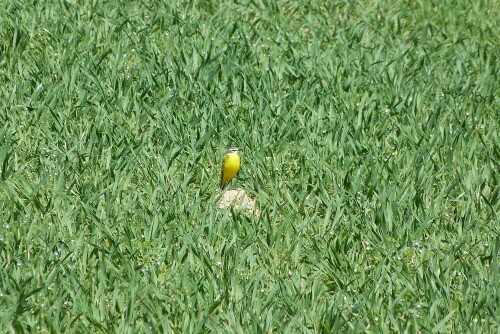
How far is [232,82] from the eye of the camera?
6688 millimetres

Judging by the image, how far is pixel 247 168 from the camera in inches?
A: 226

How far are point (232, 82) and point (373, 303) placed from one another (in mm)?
2832

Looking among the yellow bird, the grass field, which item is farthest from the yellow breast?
the grass field

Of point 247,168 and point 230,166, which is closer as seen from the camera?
point 230,166

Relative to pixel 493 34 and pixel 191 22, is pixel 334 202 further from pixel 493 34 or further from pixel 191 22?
pixel 493 34

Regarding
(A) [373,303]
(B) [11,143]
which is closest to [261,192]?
(A) [373,303]

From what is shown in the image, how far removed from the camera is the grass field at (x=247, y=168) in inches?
171

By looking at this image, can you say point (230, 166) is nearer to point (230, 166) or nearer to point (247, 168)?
point (230, 166)

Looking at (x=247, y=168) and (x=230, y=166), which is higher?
(x=230, y=166)

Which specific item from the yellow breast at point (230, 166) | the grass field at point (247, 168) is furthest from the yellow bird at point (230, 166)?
the grass field at point (247, 168)

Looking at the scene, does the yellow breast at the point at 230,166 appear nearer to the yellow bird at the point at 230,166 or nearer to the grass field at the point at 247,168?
the yellow bird at the point at 230,166

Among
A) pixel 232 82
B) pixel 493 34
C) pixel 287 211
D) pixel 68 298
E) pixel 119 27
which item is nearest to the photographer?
pixel 68 298

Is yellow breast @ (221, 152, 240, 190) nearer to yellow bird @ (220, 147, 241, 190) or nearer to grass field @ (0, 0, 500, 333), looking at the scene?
yellow bird @ (220, 147, 241, 190)

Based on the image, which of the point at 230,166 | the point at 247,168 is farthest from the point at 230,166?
the point at 247,168
